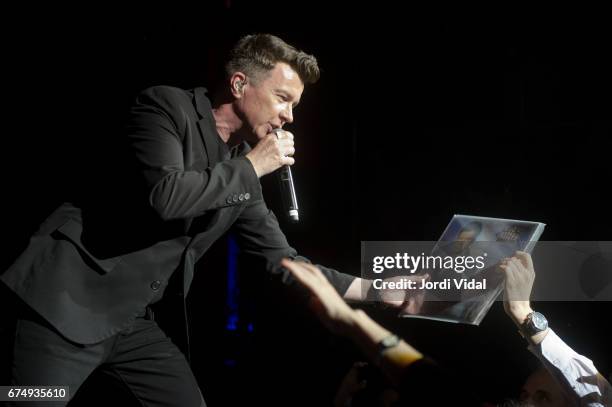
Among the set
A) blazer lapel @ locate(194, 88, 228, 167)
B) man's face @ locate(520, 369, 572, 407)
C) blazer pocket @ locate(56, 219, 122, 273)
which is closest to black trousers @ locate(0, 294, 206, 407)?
blazer pocket @ locate(56, 219, 122, 273)

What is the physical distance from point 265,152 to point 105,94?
1355 mm

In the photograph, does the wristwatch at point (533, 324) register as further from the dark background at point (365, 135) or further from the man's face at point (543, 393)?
the dark background at point (365, 135)

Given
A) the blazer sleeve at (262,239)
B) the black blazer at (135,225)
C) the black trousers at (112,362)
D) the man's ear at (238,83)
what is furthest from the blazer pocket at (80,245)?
the man's ear at (238,83)

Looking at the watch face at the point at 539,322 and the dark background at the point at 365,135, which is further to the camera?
the dark background at the point at 365,135

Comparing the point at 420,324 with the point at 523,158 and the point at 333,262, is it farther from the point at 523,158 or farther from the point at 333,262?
the point at 523,158

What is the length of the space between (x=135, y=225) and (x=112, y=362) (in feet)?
1.40

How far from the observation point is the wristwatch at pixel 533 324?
158cm

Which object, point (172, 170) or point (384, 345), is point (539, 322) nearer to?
point (384, 345)

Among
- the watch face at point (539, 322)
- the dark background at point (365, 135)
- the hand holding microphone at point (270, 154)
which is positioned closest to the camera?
the hand holding microphone at point (270, 154)

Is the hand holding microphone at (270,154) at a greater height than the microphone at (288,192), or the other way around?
the hand holding microphone at (270,154)

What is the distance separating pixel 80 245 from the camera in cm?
143

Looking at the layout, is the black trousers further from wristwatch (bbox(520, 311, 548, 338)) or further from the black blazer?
wristwatch (bbox(520, 311, 548, 338))

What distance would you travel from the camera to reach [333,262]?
2.53 meters

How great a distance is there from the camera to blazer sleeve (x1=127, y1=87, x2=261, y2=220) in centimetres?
134
